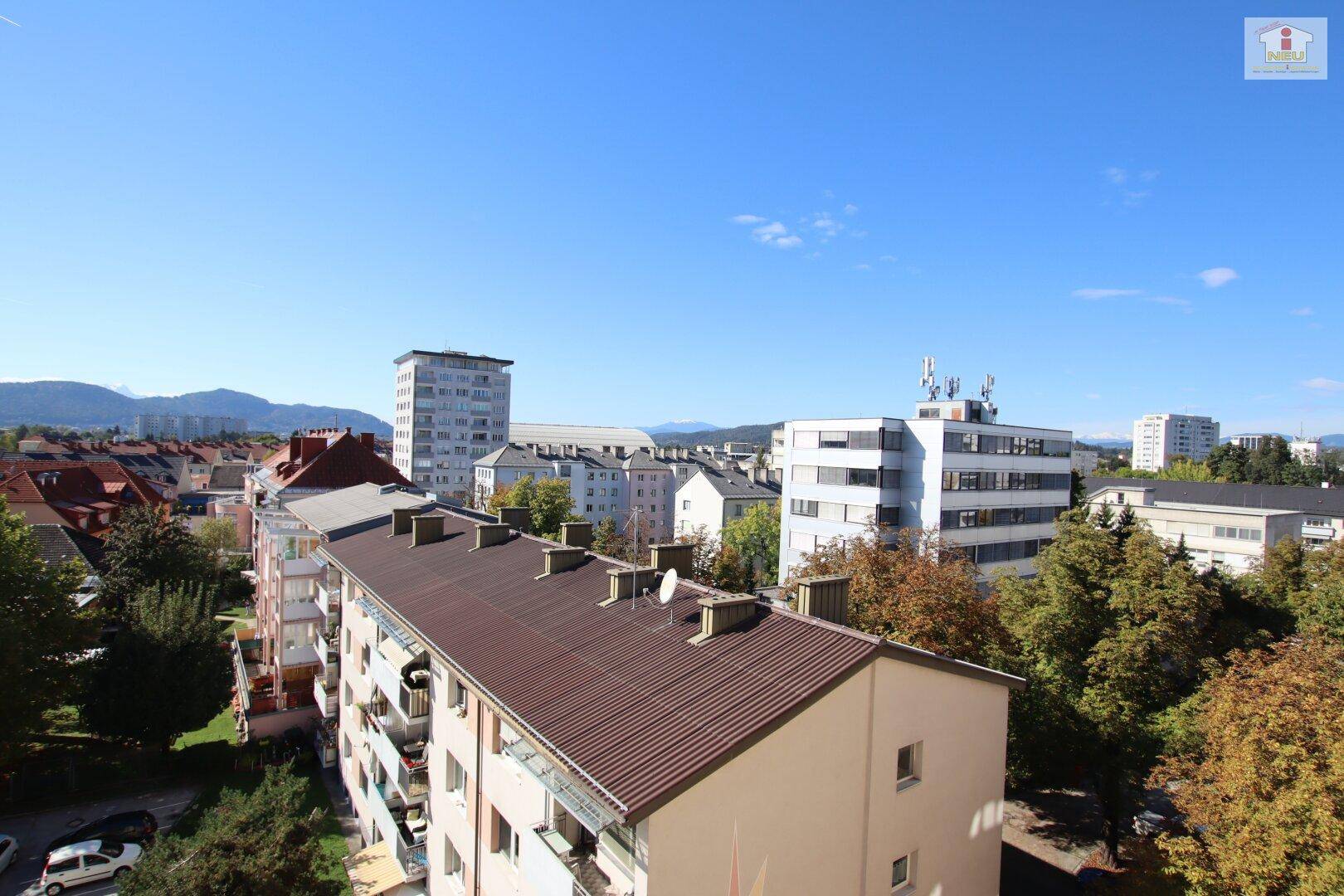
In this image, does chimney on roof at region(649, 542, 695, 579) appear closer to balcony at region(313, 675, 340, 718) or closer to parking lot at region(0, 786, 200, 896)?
balcony at region(313, 675, 340, 718)

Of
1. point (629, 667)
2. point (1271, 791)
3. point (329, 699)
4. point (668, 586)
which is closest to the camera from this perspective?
point (629, 667)

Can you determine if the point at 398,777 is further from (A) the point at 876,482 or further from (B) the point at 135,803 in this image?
(A) the point at 876,482

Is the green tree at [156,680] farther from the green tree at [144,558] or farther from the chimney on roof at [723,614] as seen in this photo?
the chimney on roof at [723,614]

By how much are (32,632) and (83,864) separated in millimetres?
10464

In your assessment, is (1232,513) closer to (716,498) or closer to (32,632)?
(716,498)

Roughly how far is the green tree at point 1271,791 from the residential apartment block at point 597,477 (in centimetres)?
7320

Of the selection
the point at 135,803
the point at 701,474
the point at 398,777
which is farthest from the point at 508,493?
the point at 398,777

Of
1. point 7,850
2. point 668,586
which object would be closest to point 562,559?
point 668,586

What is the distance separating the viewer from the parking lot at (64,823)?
73.2 ft

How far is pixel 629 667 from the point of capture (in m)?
12.5

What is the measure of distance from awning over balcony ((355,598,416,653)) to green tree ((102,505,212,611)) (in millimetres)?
29050

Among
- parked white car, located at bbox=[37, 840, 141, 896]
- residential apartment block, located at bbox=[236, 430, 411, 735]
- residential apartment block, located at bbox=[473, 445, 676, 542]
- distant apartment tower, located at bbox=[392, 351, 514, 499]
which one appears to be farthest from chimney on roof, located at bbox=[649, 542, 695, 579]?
distant apartment tower, located at bbox=[392, 351, 514, 499]

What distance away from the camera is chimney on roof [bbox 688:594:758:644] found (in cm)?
1291

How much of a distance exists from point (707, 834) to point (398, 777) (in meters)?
14.1
